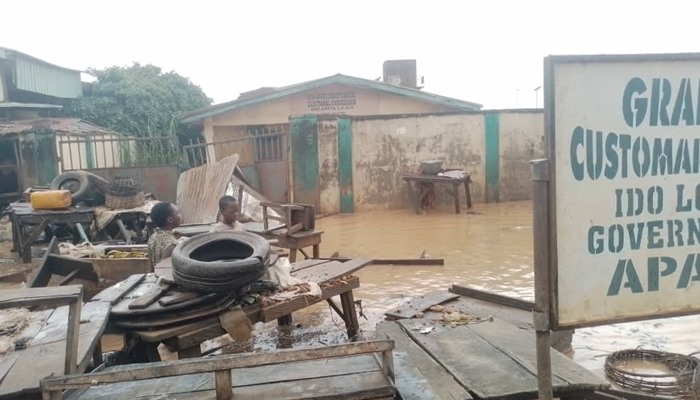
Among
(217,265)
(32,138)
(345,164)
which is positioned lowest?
(217,265)

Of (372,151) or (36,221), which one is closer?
(36,221)

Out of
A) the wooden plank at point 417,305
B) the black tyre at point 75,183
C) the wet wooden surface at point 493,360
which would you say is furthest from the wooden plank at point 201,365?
the black tyre at point 75,183

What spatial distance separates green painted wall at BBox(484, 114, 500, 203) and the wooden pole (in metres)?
13.5

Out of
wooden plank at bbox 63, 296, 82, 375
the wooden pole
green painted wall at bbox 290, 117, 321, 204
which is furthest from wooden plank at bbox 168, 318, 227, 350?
green painted wall at bbox 290, 117, 321, 204

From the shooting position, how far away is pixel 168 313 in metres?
4.12

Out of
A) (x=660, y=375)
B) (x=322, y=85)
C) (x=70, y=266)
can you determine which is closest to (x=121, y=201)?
(x=70, y=266)

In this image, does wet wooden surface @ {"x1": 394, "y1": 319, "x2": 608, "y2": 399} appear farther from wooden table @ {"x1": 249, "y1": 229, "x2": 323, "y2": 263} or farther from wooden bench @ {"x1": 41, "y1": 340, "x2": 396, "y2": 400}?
wooden table @ {"x1": 249, "y1": 229, "x2": 323, "y2": 263}

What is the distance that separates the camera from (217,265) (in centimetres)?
415

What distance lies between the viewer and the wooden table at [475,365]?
303cm

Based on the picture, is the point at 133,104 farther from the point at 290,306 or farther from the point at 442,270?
the point at 290,306

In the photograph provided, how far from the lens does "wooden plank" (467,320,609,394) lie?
10.0 ft

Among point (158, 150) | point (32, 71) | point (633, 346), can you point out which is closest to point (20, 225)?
point (158, 150)

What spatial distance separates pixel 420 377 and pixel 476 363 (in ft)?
1.36

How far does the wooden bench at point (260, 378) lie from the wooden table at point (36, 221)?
8086 mm
